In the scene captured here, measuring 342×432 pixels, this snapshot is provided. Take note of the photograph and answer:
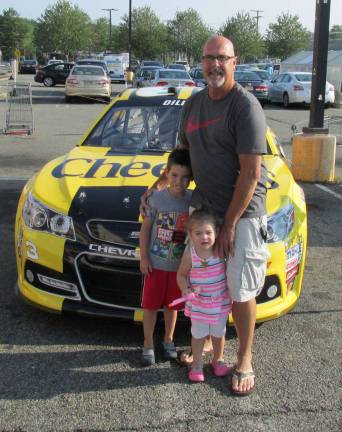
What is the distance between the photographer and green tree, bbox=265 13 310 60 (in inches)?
2685

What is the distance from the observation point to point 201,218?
9.89 ft

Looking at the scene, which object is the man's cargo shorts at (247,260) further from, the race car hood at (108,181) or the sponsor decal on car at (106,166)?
the sponsor decal on car at (106,166)

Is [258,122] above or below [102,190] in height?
above

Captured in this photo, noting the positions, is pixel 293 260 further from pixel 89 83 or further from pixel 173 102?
pixel 89 83

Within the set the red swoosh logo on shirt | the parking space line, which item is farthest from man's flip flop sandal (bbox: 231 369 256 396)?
the parking space line

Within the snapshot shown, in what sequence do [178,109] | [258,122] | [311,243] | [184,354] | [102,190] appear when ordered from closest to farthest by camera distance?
[258,122] → [184,354] → [102,190] → [178,109] → [311,243]

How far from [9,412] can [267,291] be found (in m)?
1.63

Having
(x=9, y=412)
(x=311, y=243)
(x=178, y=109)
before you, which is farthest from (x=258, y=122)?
(x=311, y=243)

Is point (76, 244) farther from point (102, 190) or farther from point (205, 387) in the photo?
point (205, 387)

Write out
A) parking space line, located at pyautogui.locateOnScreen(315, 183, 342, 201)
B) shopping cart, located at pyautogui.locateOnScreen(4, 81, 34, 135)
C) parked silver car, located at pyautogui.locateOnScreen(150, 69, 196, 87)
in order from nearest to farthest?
parking space line, located at pyautogui.locateOnScreen(315, 183, 342, 201) → shopping cart, located at pyautogui.locateOnScreen(4, 81, 34, 135) → parked silver car, located at pyautogui.locateOnScreen(150, 69, 196, 87)

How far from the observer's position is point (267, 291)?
3645 millimetres

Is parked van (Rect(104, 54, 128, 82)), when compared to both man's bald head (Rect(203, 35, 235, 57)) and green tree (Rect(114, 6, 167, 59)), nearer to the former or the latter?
green tree (Rect(114, 6, 167, 59))

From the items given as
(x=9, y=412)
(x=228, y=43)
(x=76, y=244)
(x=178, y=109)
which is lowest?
(x=9, y=412)

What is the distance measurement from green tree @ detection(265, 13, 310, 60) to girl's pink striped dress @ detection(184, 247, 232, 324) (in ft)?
225
